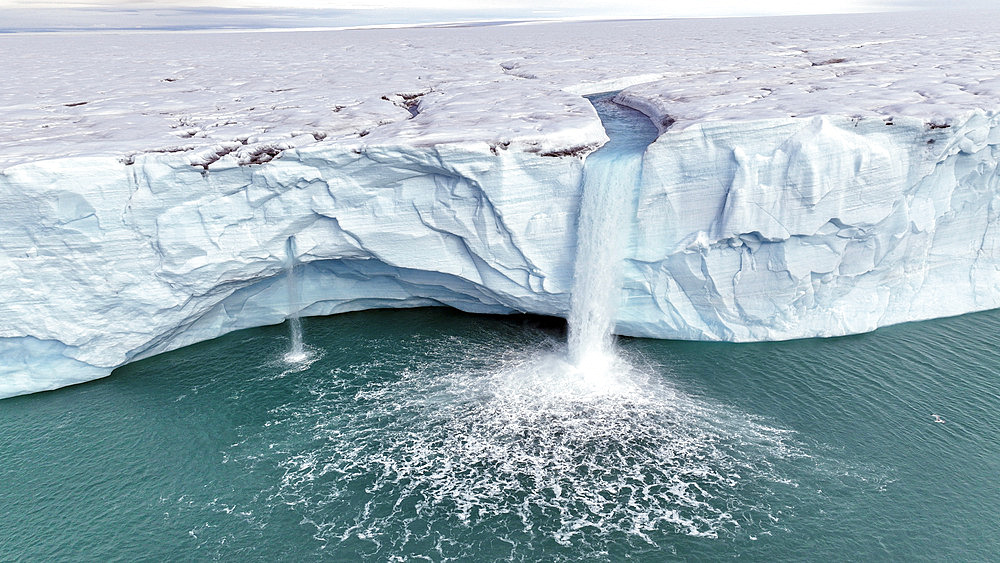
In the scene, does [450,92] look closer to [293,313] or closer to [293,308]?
[293,308]

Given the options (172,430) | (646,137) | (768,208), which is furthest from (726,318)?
(172,430)

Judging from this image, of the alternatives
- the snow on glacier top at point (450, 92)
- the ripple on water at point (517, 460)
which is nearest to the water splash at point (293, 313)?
the ripple on water at point (517, 460)

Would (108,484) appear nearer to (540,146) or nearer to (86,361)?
(86,361)

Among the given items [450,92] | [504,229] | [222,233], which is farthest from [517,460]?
[450,92]

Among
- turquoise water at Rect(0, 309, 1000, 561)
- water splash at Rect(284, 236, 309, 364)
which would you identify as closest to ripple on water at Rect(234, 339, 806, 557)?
turquoise water at Rect(0, 309, 1000, 561)

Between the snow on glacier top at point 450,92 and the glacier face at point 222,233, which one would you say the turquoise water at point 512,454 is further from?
the snow on glacier top at point 450,92
